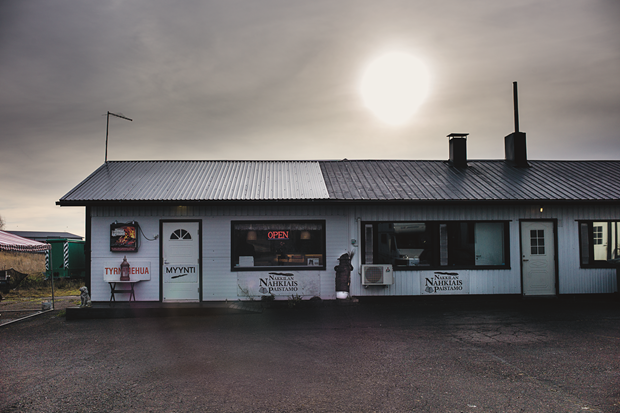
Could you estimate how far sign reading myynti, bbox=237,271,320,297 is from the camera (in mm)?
10484

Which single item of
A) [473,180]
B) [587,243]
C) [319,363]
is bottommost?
[319,363]

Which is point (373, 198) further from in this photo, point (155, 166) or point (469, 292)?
point (155, 166)

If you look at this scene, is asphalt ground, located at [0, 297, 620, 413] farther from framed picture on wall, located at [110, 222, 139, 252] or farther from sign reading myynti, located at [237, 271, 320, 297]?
framed picture on wall, located at [110, 222, 139, 252]

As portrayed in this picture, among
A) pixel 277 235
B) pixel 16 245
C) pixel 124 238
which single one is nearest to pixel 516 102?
pixel 277 235

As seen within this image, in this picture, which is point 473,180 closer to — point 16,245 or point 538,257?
point 538,257

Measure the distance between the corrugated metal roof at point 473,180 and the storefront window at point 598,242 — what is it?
0.89 m

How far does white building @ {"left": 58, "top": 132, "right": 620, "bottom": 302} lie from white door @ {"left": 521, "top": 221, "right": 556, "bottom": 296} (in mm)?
29

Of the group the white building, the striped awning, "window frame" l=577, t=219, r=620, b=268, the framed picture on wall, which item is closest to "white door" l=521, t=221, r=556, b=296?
the white building

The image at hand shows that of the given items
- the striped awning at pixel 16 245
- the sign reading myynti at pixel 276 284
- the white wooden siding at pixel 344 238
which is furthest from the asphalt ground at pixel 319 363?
the striped awning at pixel 16 245

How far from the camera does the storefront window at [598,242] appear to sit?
37.0 ft

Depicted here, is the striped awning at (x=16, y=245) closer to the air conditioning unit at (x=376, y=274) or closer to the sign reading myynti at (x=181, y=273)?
the sign reading myynti at (x=181, y=273)

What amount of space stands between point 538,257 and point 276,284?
7534 mm

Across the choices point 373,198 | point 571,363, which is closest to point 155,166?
point 373,198

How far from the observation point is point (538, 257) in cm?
1116
